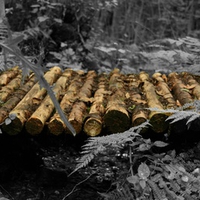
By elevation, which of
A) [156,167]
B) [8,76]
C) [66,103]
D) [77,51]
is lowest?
→ [77,51]

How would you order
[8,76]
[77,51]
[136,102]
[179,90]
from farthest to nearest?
[77,51] < [8,76] < [179,90] < [136,102]

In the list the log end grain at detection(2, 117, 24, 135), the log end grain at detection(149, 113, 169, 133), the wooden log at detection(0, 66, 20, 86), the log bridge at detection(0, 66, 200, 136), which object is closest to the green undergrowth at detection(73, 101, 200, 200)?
the log end grain at detection(149, 113, 169, 133)

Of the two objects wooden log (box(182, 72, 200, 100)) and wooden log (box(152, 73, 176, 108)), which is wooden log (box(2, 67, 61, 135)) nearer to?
wooden log (box(152, 73, 176, 108))

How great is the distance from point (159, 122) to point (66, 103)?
877 mm

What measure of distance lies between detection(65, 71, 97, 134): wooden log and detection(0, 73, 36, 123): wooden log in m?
0.46

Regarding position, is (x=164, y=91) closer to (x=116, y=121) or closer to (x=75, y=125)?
(x=116, y=121)

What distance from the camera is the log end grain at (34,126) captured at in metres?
2.79

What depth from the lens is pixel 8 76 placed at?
406 centimetres

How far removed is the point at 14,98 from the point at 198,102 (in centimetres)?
166

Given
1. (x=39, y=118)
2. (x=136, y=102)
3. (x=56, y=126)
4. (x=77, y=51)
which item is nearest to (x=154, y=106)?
(x=136, y=102)

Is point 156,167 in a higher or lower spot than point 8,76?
lower

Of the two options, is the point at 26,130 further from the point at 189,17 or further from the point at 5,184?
the point at 189,17

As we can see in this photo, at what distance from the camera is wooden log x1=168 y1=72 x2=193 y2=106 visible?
3330 millimetres

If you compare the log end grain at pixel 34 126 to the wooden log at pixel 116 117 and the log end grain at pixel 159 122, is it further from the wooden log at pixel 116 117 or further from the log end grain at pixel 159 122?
the log end grain at pixel 159 122
